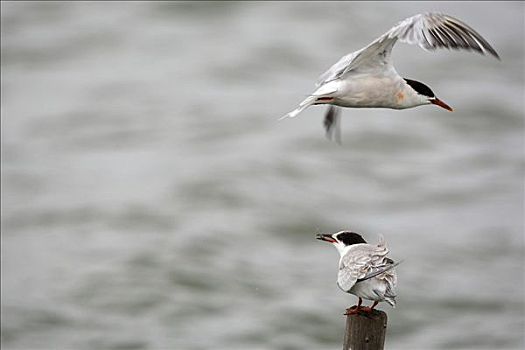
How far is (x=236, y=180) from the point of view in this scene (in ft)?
51.6

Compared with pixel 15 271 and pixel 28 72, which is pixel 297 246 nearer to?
pixel 15 271

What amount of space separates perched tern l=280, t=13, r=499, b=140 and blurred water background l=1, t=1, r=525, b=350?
257 inches

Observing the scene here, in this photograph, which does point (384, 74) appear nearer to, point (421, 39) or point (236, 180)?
point (421, 39)

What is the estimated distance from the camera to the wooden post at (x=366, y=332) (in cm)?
474

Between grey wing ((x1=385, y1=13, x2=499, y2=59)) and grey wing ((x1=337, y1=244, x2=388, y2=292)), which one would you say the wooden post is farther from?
grey wing ((x1=385, y1=13, x2=499, y2=59))

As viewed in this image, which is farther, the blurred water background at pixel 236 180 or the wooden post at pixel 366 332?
the blurred water background at pixel 236 180

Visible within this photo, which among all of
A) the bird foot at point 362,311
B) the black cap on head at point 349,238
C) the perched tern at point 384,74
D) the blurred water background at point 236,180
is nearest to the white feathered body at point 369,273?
the bird foot at point 362,311

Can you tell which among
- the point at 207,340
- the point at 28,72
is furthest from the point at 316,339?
the point at 28,72

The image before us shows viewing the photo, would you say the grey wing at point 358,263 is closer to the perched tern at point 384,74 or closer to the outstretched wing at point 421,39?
the perched tern at point 384,74

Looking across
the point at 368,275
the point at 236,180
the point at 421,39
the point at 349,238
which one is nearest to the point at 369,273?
the point at 368,275

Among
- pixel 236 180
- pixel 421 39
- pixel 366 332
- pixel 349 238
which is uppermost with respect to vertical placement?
pixel 236 180

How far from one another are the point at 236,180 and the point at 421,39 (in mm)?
10639

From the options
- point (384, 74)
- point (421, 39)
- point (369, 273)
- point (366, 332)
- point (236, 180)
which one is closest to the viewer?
point (366, 332)

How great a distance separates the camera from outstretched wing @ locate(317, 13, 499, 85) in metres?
5.16
